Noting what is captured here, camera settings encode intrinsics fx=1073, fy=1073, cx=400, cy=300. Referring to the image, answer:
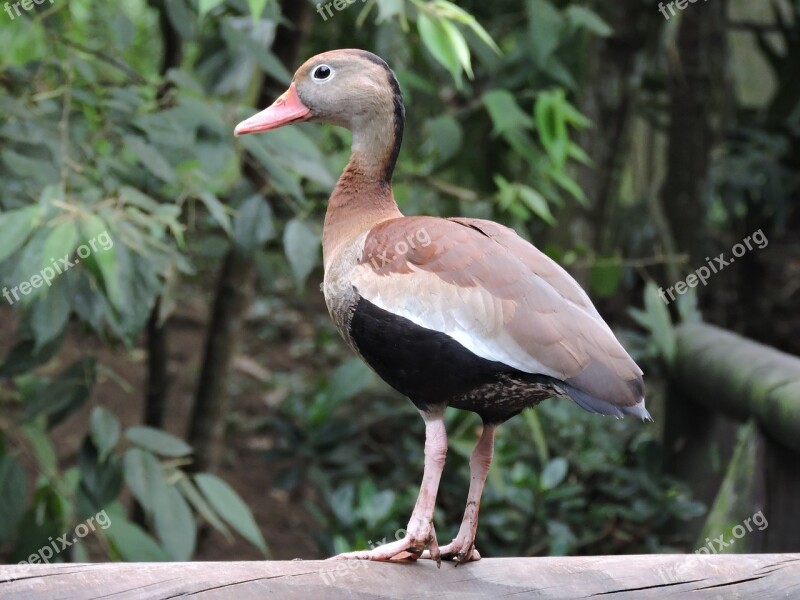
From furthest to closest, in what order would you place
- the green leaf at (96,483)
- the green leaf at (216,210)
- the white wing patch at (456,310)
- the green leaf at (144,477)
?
the green leaf at (96,483) → the green leaf at (144,477) → the green leaf at (216,210) → the white wing patch at (456,310)

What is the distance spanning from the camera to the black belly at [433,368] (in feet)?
5.28

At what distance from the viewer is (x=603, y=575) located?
173 cm

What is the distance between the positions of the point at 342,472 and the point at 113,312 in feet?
5.21

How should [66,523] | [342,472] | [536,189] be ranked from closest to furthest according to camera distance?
[66,523], [536,189], [342,472]

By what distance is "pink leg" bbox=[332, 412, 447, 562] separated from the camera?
1.70 meters

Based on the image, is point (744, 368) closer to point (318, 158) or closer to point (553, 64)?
point (553, 64)

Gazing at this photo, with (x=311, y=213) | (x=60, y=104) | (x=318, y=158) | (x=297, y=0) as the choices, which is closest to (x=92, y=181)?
(x=60, y=104)

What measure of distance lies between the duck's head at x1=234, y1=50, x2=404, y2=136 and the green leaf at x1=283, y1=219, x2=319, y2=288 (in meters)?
0.83

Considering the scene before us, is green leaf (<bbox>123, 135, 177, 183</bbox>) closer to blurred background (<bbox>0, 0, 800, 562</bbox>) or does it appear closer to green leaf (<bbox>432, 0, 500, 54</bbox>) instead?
blurred background (<bbox>0, 0, 800, 562</bbox>)

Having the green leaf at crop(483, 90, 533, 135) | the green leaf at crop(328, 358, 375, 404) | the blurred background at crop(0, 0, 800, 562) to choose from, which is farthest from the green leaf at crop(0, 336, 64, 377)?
the green leaf at crop(483, 90, 533, 135)

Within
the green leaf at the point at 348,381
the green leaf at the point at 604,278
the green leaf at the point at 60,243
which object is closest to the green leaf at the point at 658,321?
the green leaf at the point at 604,278

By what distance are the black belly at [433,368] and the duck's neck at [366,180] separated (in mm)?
210

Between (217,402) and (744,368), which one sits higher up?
(217,402)

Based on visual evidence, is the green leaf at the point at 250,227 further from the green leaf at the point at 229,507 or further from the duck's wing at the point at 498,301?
the duck's wing at the point at 498,301
